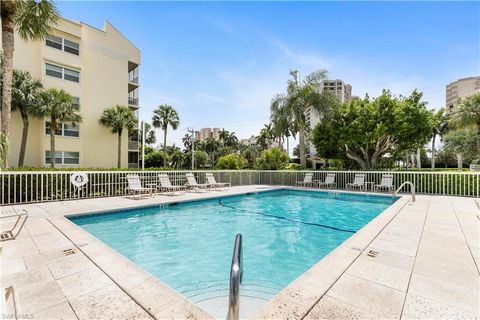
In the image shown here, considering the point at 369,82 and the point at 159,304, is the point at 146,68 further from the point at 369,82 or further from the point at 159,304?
the point at 159,304

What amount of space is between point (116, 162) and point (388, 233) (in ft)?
69.9

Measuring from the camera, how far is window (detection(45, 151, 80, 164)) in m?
17.2

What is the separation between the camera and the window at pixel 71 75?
59.6 feet

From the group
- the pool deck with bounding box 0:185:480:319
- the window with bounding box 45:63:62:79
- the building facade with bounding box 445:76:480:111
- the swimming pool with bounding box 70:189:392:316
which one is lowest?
the swimming pool with bounding box 70:189:392:316

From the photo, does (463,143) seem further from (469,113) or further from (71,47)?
(71,47)

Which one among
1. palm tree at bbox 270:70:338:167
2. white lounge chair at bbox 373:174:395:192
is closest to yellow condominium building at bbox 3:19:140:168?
palm tree at bbox 270:70:338:167

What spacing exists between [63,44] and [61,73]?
216 cm

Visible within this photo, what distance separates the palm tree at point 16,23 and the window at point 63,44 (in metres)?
10.3

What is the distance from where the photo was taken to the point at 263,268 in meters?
4.14

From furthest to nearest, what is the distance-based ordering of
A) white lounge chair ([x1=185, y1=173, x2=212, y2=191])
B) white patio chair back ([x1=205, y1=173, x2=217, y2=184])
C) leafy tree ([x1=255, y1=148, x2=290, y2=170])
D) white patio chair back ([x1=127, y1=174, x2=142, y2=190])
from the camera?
leafy tree ([x1=255, y1=148, x2=290, y2=170]) < white patio chair back ([x1=205, y1=173, x2=217, y2=184]) < white lounge chair ([x1=185, y1=173, x2=212, y2=191]) < white patio chair back ([x1=127, y1=174, x2=142, y2=190])

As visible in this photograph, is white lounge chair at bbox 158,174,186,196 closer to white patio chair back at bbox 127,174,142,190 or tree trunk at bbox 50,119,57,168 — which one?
white patio chair back at bbox 127,174,142,190

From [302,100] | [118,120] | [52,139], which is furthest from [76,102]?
[302,100]

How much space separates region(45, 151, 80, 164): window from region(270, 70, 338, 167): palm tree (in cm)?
1600

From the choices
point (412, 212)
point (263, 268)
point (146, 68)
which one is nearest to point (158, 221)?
point (263, 268)
